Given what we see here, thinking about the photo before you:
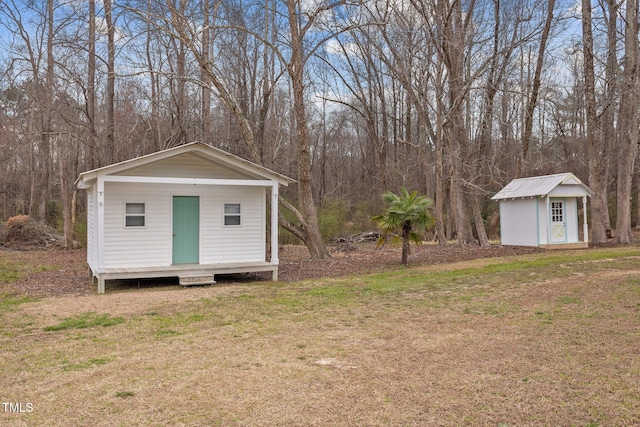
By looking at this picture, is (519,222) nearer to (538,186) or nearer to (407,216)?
(538,186)

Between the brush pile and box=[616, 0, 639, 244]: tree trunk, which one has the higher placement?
box=[616, 0, 639, 244]: tree trunk

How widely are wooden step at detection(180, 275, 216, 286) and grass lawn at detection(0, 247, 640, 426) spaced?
1.50m

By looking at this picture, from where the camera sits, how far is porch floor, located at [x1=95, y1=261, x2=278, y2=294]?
10242 mm

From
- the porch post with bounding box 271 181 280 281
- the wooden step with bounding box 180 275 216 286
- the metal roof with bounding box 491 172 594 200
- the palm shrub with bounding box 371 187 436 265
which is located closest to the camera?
the wooden step with bounding box 180 275 216 286

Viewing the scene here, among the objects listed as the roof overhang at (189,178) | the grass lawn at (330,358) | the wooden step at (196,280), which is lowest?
the grass lawn at (330,358)

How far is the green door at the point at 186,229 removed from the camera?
38.2ft

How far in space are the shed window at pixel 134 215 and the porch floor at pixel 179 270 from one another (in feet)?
3.52

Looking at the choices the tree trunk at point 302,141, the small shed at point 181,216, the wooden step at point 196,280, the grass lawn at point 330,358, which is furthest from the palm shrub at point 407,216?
the wooden step at point 196,280

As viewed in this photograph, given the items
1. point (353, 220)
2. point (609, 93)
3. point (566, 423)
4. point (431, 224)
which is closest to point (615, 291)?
point (431, 224)

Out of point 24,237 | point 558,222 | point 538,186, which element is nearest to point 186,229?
point 24,237

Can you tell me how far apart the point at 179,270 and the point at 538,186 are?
13662mm

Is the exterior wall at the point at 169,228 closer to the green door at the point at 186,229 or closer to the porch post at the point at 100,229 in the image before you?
the green door at the point at 186,229

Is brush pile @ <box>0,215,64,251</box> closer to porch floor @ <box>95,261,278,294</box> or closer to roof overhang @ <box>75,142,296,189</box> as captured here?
roof overhang @ <box>75,142,296,189</box>

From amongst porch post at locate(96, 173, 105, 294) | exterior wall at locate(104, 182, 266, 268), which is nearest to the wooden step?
exterior wall at locate(104, 182, 266, 268)
